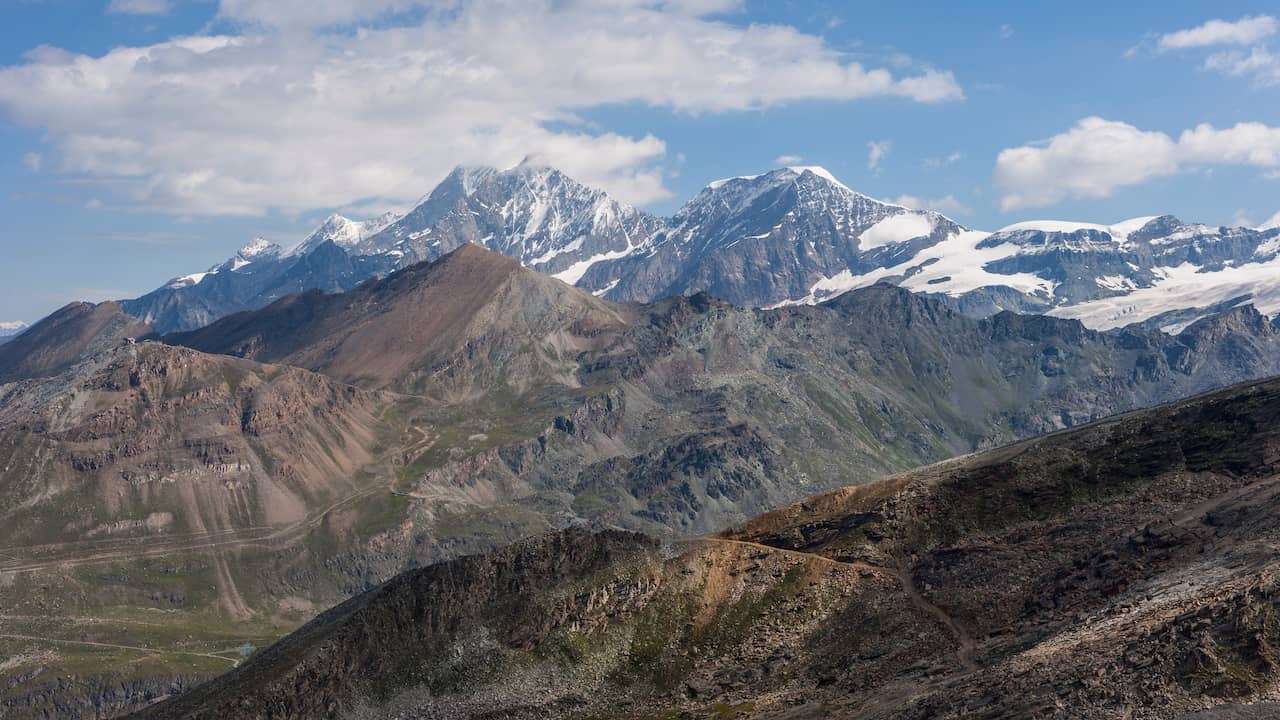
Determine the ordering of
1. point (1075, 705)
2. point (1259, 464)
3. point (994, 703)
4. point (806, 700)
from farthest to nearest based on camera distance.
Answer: point (1259, 464), point (806, 700), point (994, 703), point (1075, 705)

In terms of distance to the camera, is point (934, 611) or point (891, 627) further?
point (934, 611)

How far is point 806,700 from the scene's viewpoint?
15950 cm

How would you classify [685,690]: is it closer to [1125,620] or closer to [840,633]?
[840,633]

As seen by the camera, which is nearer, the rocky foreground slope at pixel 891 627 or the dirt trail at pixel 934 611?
the rocky foreground slope at pixel 891 627

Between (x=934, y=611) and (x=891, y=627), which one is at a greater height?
(x=934, y=611)

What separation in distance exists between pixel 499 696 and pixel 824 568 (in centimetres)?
6095

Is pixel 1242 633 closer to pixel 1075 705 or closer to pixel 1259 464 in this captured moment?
pixel 1075 705

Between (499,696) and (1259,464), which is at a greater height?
(1259,464)

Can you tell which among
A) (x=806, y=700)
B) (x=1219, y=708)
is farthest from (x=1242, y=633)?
(x=806, y=700)

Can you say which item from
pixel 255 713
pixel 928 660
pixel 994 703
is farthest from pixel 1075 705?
pixel 255 713

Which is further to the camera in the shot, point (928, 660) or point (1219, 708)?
point (928, 660)

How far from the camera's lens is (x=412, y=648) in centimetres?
19962

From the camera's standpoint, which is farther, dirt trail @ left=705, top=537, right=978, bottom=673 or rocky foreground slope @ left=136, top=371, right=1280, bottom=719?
dirt trail @ left=705, top=537, right=978, bottom=673

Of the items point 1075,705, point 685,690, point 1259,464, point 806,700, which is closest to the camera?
point 1075,705
